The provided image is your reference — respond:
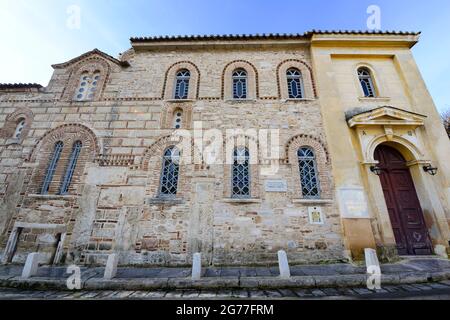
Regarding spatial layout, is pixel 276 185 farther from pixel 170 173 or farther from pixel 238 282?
pixel 170 173

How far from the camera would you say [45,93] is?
26.7ft

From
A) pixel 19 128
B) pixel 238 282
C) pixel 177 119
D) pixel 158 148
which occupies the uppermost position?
pixel 177 119

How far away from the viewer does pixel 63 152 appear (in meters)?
7.19

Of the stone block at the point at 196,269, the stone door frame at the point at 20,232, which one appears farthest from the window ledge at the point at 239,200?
the stone door frame at the point at 20,232

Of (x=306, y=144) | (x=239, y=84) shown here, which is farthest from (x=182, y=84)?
(x=306, y=144)

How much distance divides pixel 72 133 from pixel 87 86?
2314mm

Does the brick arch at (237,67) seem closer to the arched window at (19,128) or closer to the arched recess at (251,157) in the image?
the arched recess at (251,157)

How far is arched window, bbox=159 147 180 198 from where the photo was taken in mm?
6741

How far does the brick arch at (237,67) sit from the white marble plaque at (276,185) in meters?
3.58

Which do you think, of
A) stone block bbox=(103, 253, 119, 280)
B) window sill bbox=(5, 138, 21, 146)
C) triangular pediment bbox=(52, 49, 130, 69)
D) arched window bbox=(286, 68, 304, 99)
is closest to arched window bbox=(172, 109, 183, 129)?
triangular pediment bbox=(52, 49, 130, 69)

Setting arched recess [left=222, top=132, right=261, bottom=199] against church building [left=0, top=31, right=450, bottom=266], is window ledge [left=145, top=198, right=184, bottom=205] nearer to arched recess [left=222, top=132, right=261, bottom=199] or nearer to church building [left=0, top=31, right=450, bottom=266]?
church building [left=0, top=31, right=450, bottom=266]

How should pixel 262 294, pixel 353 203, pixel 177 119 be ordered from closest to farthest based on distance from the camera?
pixel 262 294 < pixel 353 203 < pixel 177 119

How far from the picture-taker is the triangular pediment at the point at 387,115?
6.88 meters
